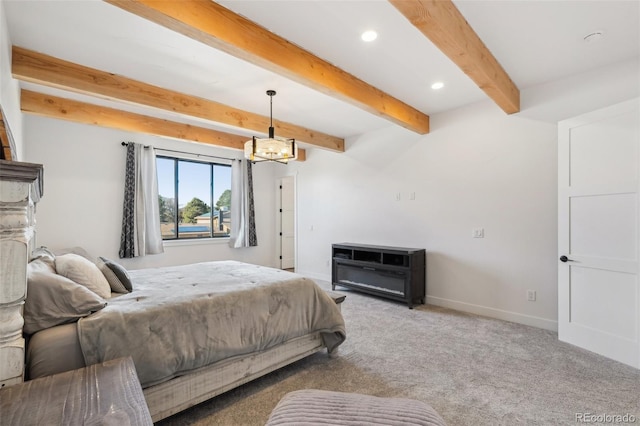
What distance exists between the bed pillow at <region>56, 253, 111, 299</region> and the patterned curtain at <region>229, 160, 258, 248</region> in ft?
13.2

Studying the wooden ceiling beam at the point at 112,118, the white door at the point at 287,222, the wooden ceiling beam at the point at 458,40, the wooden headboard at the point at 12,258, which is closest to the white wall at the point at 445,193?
the wooden ceiling beam at the point at 458,40

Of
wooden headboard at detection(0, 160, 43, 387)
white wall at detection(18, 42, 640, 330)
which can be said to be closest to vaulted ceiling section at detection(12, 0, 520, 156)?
white wall at detection(18, 42, 640, 330)

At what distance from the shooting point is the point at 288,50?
2.50m

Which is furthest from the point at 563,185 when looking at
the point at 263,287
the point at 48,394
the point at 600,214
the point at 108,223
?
the point at 108,223

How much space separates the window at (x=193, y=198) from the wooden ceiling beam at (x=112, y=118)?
109 centimetres

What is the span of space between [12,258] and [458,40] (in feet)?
9.06

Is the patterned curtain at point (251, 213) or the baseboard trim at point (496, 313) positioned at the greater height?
the patterned curtain at point (251, 213)

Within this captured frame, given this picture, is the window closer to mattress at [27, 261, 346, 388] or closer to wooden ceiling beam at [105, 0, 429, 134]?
mattress at [27, 261, 346, 388]

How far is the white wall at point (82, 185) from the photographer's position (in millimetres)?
4207

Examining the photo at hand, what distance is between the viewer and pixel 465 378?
234 cm

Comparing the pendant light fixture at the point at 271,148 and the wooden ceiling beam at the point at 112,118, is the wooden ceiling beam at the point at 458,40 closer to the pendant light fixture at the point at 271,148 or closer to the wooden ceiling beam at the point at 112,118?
the pendant light fixture at the point at 271,148

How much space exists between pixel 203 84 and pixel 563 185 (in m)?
3.84

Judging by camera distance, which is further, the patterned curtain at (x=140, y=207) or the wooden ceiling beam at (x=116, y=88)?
the patterned curtain at (x=140, y=207)

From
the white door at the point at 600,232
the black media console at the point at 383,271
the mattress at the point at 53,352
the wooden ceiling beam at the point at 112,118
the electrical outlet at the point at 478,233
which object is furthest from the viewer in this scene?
the black media console at the point at 383,271
